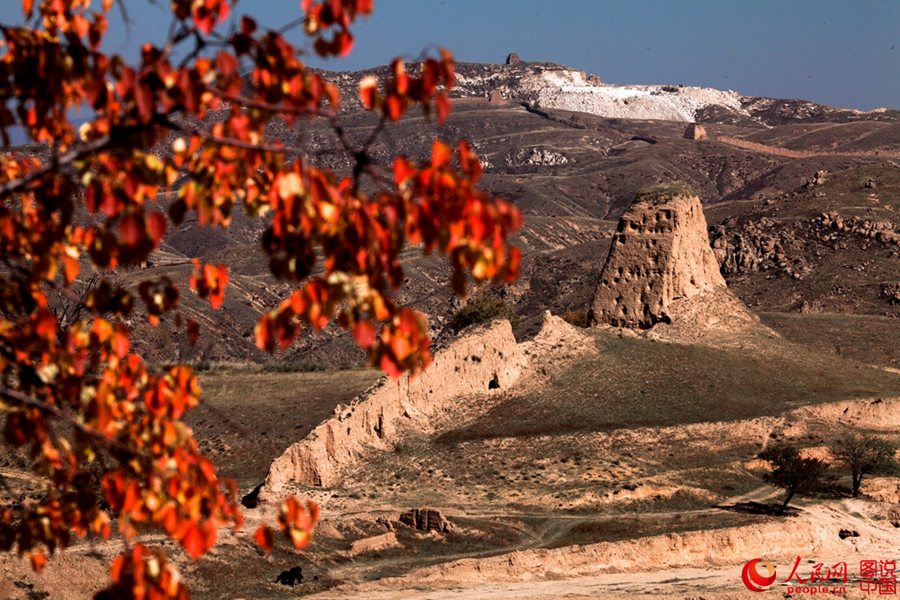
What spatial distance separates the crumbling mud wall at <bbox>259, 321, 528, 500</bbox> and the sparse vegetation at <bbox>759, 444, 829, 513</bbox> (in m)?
9.55

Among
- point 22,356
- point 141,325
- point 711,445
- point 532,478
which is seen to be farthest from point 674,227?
point 141,325

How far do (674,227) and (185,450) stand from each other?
4145cm

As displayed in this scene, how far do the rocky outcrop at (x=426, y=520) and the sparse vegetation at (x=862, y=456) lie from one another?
39.0 feet

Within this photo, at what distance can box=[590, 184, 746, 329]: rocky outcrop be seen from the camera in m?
48.5

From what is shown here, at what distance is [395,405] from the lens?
1567 inches

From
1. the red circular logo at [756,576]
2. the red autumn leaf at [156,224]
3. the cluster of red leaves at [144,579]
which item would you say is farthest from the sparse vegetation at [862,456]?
the red autumn leaf at [156,224]

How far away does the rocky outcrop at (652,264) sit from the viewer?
4847 cm

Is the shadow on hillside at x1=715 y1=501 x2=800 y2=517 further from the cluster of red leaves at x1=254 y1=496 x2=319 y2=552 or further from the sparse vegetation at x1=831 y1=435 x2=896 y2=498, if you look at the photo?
the cluster of red leaves at x1=254 y1=496 x2=319 y2=552

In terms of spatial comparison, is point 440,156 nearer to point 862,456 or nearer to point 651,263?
point 862,456

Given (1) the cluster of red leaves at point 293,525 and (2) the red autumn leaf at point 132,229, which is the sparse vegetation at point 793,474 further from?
(2) the red autumn leaf at point 132,229

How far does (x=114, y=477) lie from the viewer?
7.96m

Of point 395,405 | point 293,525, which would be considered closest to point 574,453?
point 395,405

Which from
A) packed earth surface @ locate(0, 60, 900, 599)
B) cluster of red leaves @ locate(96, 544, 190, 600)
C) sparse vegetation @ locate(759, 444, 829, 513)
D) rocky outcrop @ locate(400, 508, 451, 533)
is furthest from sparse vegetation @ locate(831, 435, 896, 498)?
cluster of red leaves @ locate(96, 544, 190, 600)

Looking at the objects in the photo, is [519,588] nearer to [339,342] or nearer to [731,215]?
[339,342]
